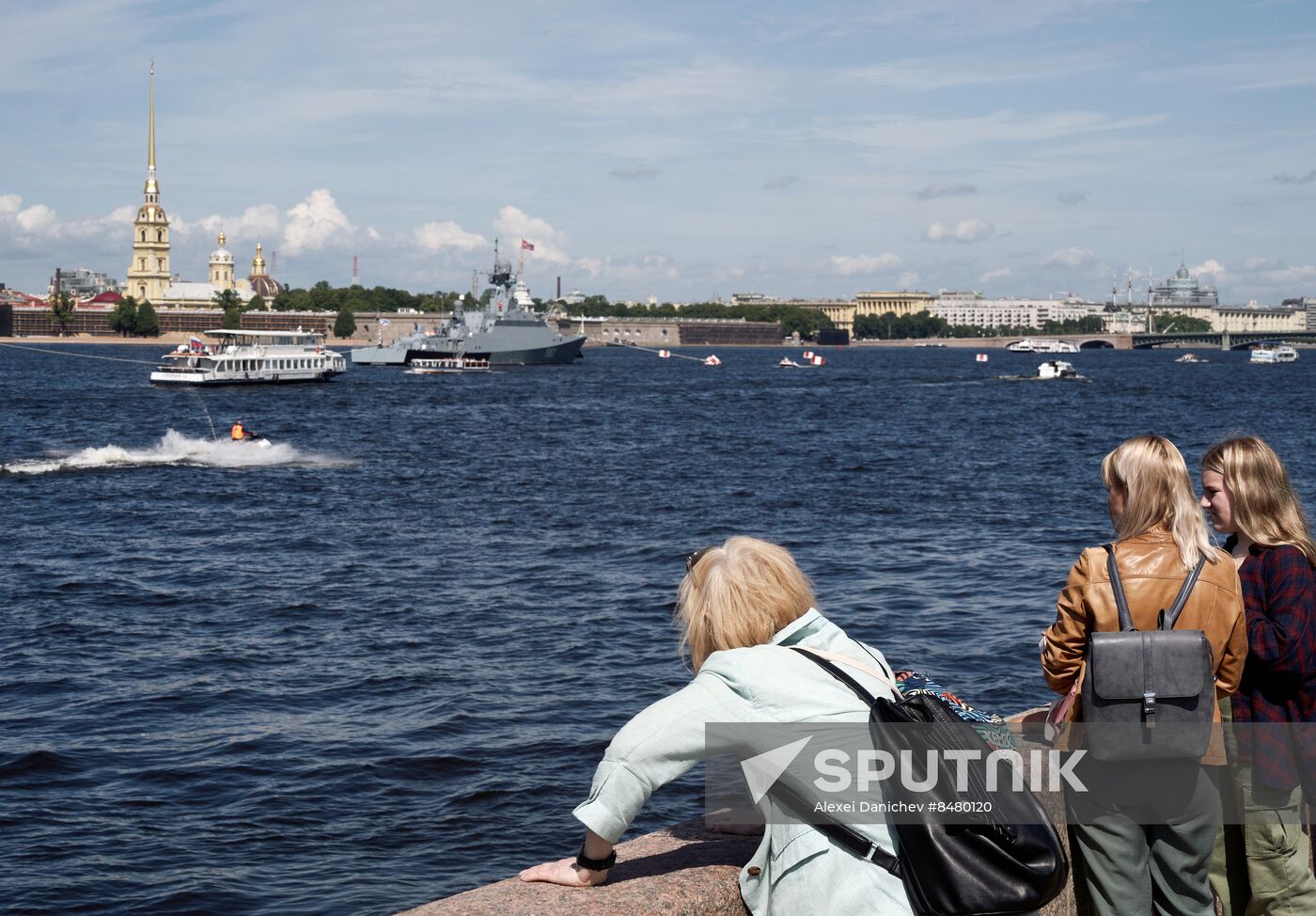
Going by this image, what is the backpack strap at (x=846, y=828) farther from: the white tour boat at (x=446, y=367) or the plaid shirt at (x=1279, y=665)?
the white tour boat at (x=446, y=367)

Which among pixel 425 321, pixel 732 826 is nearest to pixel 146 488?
pixel 732 826

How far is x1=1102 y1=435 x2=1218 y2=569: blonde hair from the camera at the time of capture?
356cm

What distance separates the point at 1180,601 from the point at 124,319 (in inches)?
7408

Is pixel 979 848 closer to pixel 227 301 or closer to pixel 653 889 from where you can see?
pixel 653 889

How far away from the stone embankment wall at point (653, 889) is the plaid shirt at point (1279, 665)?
1.88ft

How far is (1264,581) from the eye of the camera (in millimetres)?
3807

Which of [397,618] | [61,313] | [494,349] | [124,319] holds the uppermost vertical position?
[61,313]

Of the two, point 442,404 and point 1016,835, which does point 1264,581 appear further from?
point 442,404

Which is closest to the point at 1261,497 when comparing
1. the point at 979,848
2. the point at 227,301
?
→ the point at 979,848

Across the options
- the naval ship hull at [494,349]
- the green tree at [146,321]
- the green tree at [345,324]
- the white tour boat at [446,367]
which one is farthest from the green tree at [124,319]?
the white tour boat at [446,367]

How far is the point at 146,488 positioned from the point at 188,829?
67.7 feet

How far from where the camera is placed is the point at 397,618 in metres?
14.9

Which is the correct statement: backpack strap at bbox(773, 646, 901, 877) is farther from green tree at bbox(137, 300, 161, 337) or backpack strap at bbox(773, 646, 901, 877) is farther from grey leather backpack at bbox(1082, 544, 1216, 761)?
green tree at bbox(137, 300, 161, 337)

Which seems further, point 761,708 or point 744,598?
point 744,598
